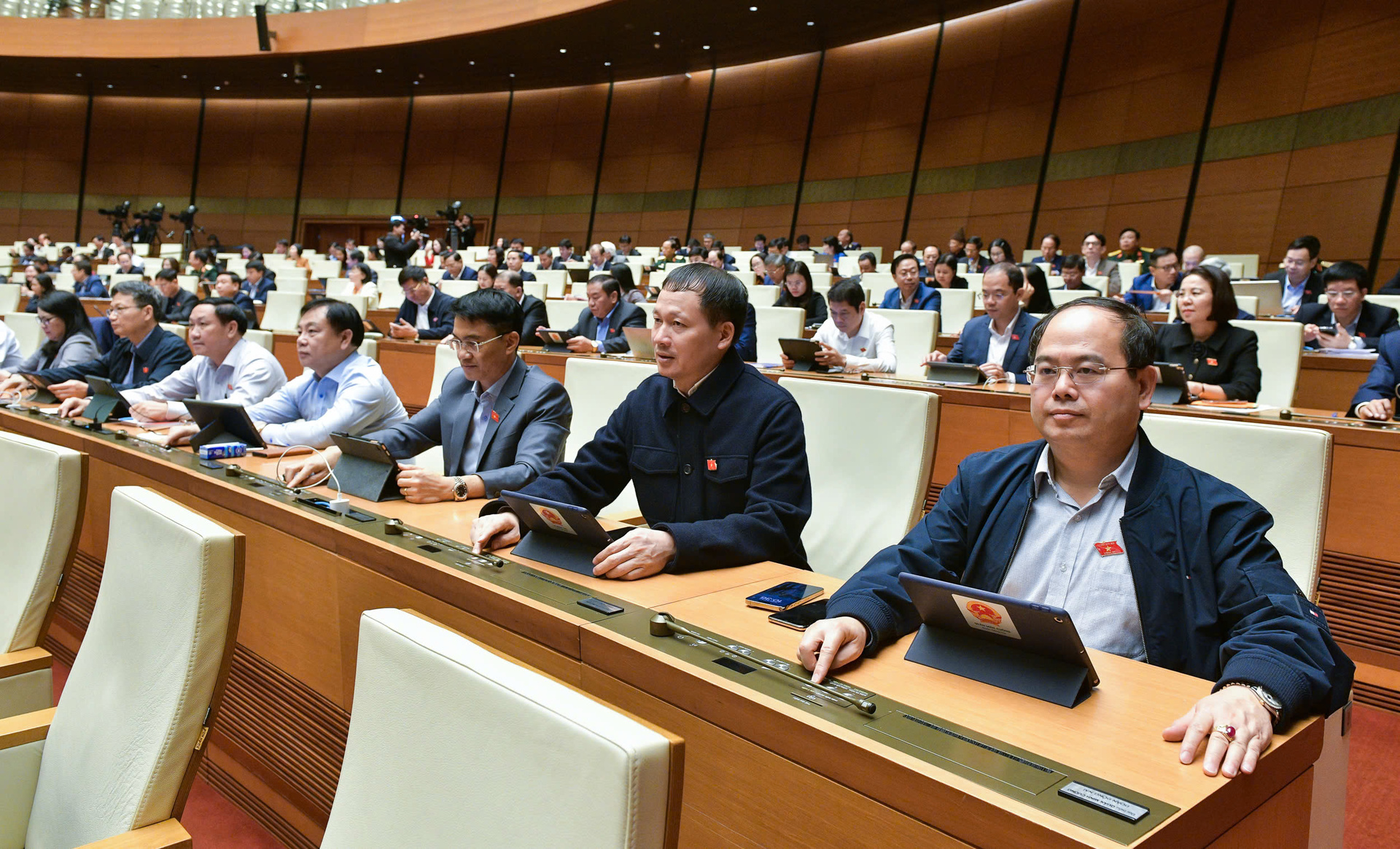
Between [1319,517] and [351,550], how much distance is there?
1.71m

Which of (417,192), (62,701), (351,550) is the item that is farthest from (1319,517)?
(417,192)

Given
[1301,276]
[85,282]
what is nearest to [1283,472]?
[1301,276]

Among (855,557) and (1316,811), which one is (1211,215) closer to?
(855,557)

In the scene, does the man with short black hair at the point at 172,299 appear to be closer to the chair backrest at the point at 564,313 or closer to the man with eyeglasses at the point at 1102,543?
the chair backrest at the point at 564,313

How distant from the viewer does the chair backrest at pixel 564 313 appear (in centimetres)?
620

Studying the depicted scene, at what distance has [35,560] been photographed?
1491 mm

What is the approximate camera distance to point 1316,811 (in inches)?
39.3

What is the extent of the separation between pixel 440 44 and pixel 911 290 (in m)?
8.59

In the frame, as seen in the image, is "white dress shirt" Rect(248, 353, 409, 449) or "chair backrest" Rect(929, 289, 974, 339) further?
"chair backrest" Rect(929, 289, 974, 339)

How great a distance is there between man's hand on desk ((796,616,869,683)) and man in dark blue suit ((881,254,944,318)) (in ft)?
14.8

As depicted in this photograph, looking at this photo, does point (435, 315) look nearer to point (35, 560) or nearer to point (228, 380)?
point (228, 380)

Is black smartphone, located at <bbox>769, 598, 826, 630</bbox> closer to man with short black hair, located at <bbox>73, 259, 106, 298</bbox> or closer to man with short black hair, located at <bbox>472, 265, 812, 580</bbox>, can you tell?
man with short black hair, located at <bbox>472, 265, 812, 580</bbox>

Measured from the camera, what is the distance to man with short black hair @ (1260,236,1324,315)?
5539 millimetres

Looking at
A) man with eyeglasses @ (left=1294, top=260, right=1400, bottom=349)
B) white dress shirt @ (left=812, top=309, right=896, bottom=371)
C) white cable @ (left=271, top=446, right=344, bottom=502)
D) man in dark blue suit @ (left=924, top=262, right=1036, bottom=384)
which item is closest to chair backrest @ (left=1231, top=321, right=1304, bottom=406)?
man in dark blue suit @ (left=924, top=262, right=1036, bottom=384)
